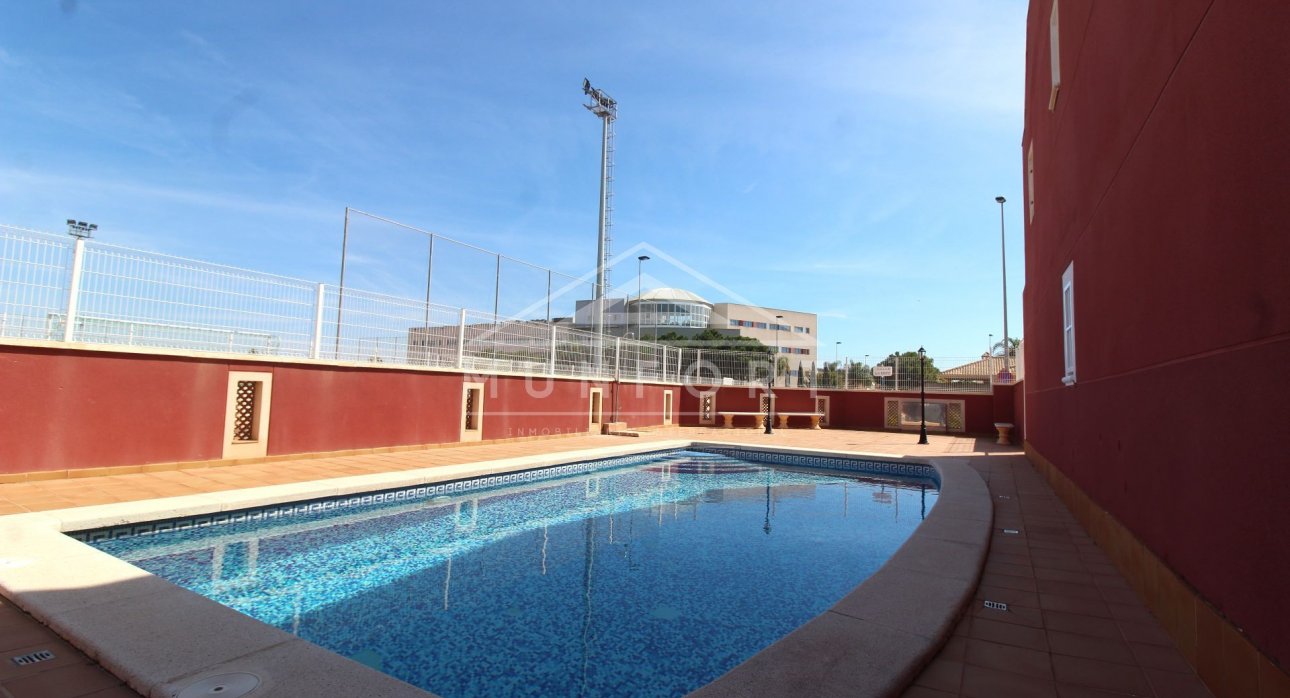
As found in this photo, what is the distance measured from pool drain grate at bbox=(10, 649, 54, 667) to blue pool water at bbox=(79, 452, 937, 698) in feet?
4.22

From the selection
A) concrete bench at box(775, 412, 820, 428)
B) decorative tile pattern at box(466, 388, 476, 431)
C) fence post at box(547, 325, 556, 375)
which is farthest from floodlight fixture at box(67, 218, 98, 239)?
concrete bench at box(775, 412, 820, 428)

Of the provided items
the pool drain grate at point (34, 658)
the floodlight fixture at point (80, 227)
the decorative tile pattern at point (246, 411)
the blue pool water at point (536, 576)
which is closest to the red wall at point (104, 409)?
the decorative tile pattern at point (246, 411)

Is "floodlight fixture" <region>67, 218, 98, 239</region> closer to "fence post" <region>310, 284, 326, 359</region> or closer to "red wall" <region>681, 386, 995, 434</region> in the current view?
"fence post" <region>310, 284, 326, 359</region>

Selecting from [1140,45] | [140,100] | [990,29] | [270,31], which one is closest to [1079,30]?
[990,29]

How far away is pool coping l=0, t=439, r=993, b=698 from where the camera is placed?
2439 mm

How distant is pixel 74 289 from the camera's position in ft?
23.1

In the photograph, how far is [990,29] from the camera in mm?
7531

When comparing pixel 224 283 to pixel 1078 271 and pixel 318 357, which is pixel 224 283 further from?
pixel 1078 271

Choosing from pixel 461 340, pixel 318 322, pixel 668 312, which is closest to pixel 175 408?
pixel 318 322

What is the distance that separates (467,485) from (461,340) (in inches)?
178

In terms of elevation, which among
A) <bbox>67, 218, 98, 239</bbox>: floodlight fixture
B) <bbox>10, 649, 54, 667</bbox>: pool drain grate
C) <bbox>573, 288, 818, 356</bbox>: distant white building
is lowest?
<bbox>10, 649, 54, 667</bbox>: pool drain grate

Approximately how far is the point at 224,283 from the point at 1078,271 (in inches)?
422

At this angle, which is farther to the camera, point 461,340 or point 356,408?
point 461,340

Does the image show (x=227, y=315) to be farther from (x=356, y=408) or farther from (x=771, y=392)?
(x=771, y=392)
